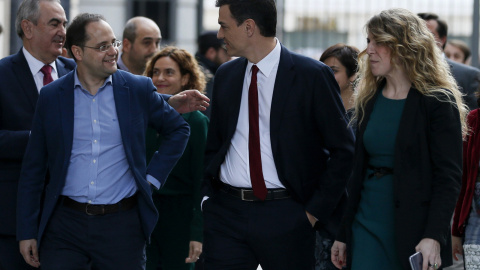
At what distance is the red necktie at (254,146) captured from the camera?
4.91 metres

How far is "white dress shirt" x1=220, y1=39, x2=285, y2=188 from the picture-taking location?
4.96m

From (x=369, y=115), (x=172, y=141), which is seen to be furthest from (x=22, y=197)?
(x=369, y=115)

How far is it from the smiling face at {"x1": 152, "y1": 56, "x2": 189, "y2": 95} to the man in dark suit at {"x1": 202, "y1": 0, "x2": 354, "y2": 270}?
163 centimetres

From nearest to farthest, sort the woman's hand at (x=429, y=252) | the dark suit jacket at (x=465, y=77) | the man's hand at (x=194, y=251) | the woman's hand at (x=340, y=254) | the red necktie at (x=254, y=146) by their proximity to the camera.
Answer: the woman's hand at (x=429, y=252) < the woman's hand at (x=340, y=254) < the red necktie at (x=254, y=146) < the man's hand at (x=194, y=251) < the dark suit jacket at (x=465, y=77)

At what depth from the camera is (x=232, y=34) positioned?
5.14 meters

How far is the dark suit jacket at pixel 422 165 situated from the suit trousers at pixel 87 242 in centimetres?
149

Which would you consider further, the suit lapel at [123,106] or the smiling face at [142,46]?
the smiling face at [142,46]

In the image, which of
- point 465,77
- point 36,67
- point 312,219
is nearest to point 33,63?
point 36,67

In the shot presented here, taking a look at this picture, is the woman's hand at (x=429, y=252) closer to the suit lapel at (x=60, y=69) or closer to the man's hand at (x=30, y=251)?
the man's hand at (x=30, y=251)

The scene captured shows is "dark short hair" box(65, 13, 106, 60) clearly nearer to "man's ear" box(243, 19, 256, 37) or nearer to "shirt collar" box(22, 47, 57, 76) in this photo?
"shirt collar" box(22, 47, 57, 76)

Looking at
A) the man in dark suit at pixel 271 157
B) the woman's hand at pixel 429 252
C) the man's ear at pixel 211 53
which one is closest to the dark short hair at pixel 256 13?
the man in dark suit at pixel 271 157

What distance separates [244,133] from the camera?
505 cm

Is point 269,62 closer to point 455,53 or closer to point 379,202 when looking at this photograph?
point 379,202

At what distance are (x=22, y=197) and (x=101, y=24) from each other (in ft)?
3.51
